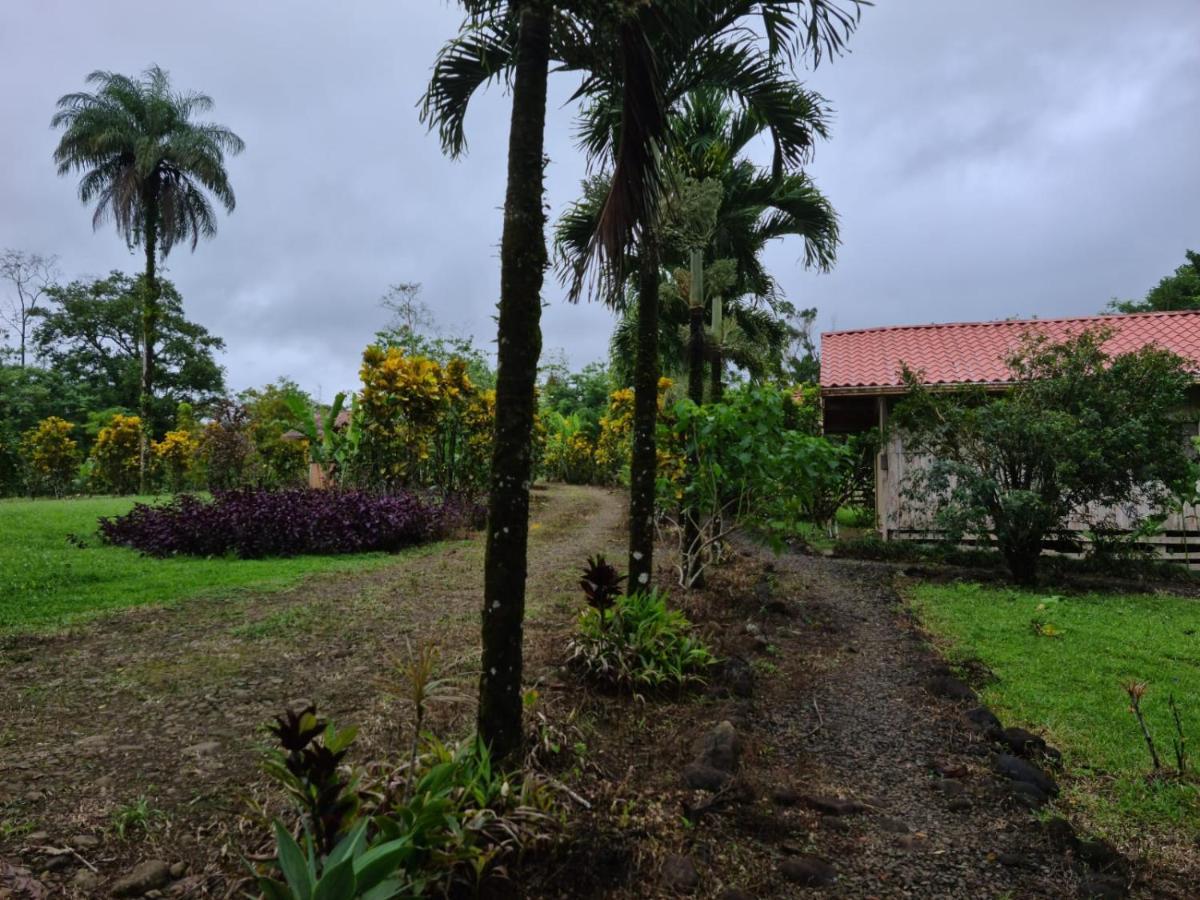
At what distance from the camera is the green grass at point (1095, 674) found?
3.12 metres

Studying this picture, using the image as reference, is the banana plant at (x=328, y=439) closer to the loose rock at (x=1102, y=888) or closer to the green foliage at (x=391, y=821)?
the green foliage at (x=391, y=821)

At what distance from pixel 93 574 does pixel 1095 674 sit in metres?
8.85

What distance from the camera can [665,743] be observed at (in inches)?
138

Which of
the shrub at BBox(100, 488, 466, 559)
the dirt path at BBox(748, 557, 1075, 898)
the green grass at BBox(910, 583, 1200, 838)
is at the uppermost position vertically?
A: the shrub at BBox(100, 488, 466, 559)

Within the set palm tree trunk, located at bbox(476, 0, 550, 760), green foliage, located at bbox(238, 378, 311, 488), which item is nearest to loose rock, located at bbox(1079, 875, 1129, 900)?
palm tree trunk, located at bbox(476, 0, 550, 760)

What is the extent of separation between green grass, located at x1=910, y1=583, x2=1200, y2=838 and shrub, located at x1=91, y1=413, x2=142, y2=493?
19.3 m

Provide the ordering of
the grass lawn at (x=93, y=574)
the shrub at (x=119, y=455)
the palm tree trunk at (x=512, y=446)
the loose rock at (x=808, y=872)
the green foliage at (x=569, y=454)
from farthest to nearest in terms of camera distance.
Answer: the green foliage at (x=569, y=454) → the shrub at (x=119, y=455) → the grass lawn at (x=93, y=574) → the palm tree trunk at (x=512, y=446) → the loose rock at (x=808, y=872)

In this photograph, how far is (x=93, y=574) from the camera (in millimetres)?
6941

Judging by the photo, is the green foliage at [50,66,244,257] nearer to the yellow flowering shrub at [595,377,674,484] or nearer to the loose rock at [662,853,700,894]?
the yellow flowering shrub at [595,377,674,484]

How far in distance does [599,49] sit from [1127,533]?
378 inches

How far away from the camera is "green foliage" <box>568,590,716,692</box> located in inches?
161

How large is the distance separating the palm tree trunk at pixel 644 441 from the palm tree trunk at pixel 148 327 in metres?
17.8

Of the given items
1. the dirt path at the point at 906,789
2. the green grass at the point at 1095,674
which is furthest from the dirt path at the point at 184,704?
the green grass at the point at 1095,674

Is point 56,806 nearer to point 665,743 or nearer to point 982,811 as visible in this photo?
point 665,743
